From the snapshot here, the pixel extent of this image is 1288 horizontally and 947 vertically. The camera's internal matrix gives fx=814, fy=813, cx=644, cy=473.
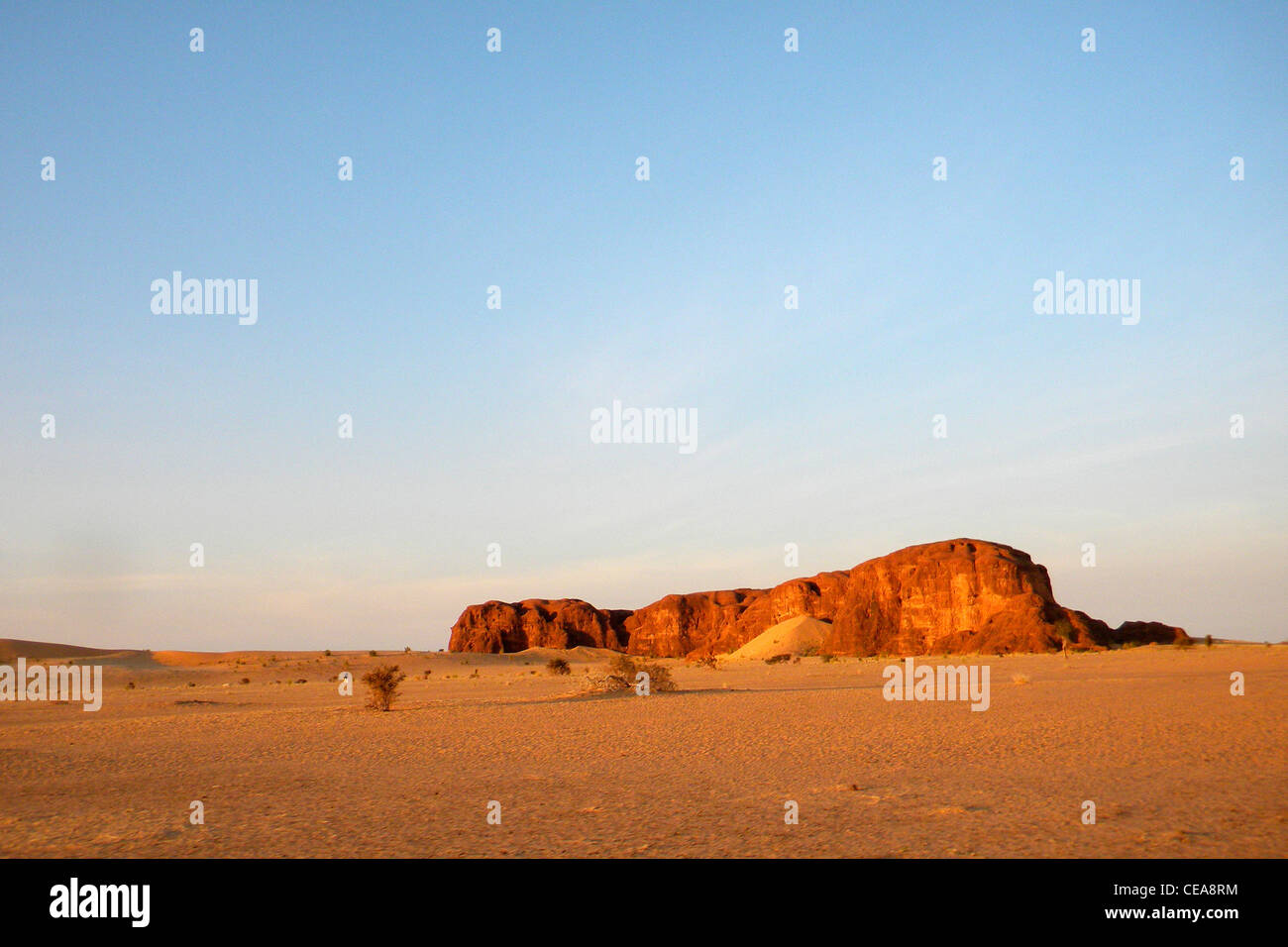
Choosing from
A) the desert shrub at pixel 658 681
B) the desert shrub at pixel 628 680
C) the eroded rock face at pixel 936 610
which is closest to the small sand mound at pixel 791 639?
the eroded rock face at pixel 936 610

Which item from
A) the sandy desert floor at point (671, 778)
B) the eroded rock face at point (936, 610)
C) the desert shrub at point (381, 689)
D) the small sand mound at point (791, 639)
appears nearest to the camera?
the sandy desert floor at point (671, 778)

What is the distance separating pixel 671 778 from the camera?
13.2 metres

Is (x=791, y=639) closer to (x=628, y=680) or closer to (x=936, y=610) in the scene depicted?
(x=936, y=610)

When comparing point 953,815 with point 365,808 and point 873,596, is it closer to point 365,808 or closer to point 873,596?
point 365,808

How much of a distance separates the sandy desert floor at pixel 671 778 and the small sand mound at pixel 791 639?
211 ft

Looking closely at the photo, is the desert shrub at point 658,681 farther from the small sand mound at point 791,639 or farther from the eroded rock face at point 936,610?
the small sand mound at point 791,639

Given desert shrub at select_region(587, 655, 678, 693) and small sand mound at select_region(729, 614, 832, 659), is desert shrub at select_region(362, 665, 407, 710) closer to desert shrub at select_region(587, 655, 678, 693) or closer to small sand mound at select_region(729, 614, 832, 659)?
desert shrub at select_region(587, 655, 678, 693)

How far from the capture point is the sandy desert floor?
8.99m

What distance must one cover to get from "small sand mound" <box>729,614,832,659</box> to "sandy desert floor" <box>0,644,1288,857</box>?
64.2m

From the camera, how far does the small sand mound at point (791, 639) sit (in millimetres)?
90375

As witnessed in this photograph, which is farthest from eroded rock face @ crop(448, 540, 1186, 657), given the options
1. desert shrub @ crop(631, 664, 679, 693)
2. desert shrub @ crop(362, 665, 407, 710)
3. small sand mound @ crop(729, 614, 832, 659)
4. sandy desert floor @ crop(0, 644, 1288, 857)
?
desert shrub @ crop(362, 665, 407, 710)

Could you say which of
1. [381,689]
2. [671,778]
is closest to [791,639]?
[381,689]
